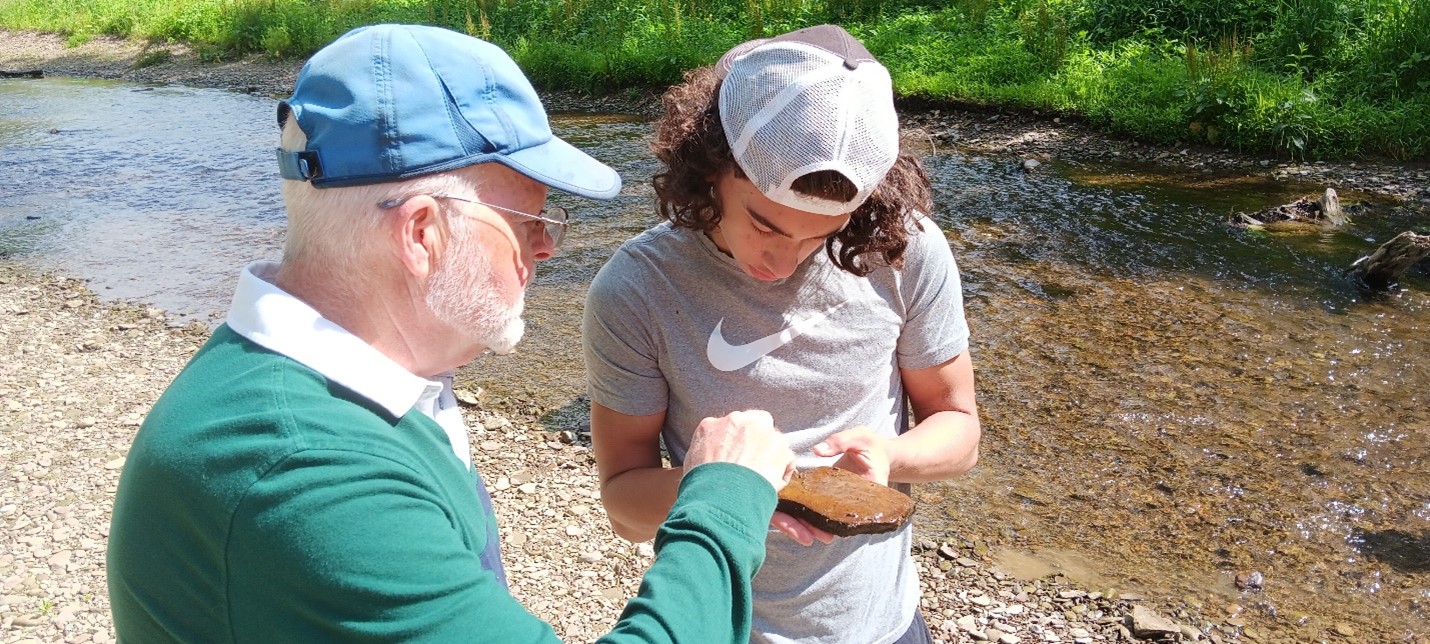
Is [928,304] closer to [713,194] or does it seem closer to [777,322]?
[777,322]

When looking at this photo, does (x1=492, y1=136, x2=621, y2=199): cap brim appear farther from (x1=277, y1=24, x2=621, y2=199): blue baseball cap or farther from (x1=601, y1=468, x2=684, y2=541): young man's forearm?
(x1=601, y1=468, x2=684, y2=541): young man's forearm

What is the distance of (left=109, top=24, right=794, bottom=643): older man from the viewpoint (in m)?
1.12

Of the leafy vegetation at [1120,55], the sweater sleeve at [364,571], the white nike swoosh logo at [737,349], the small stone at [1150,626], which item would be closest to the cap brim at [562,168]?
the white nike swoosh logo at [737,349]

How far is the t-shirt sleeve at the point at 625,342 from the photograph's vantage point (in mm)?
1957

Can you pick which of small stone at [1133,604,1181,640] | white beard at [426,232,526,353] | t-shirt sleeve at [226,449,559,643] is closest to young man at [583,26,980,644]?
white beard at [426,232,526,353]

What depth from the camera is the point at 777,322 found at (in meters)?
1.97

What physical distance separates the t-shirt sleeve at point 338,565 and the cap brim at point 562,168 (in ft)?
1.56

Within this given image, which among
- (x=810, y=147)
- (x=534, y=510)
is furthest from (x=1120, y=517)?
(x=810, y=147)

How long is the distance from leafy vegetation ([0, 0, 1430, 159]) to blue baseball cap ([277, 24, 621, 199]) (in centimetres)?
999

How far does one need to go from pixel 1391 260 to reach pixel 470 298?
7138 millimetres

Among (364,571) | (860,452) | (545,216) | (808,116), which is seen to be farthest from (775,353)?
(364,571)

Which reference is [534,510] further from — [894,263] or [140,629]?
[140,629]

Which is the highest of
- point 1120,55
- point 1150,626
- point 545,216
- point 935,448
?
point 545,216

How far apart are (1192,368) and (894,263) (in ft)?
15.3
